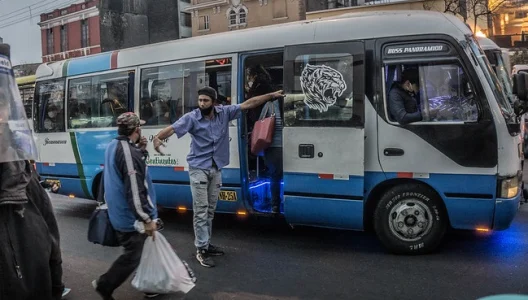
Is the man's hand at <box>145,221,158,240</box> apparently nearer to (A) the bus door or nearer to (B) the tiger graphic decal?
(A) the bus door

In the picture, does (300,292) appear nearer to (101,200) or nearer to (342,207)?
(342,207)

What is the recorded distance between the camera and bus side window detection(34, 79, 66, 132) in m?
8.50

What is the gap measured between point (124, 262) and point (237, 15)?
104 ft

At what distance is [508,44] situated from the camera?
86.4 feet

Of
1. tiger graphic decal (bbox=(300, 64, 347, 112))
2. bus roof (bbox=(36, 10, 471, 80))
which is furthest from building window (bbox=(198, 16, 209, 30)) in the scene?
tiger graphic decal (bbox=(300, 64, 347, 112))

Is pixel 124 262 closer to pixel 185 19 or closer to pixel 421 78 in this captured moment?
pixel 421 78

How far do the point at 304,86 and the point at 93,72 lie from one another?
12.8 ft

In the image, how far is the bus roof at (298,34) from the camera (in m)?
5.42

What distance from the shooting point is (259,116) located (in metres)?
6.89

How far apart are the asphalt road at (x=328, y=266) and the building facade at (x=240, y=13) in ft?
85.0

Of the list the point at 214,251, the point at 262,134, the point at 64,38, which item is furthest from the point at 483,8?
the point at 64,38

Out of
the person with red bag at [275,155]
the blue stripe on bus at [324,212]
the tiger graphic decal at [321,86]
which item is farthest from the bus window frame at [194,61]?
the blue stripe on bus at [324,212]

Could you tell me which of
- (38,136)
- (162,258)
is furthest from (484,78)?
(38,136)

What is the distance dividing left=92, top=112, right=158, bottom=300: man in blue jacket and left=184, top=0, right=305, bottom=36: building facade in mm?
27652
